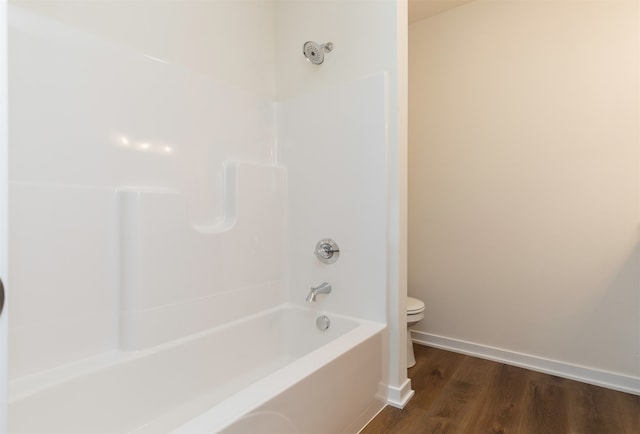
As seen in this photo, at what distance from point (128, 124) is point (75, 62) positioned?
0.28m

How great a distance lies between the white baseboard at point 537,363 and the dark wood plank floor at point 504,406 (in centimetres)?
6

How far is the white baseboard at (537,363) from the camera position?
1877mm

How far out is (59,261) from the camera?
1.25 meters

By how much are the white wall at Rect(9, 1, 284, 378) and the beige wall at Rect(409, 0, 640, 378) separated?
159 cm

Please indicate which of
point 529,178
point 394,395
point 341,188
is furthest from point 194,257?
point 529,178

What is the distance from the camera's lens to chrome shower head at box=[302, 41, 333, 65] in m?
1.95

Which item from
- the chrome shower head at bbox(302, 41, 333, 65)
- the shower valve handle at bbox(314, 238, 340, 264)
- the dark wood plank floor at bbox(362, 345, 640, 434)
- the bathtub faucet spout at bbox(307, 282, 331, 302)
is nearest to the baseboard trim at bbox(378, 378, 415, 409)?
the dark wood plank floor at bbox(362, 345, 640, 434)

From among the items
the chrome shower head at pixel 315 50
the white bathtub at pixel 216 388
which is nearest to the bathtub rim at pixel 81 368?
the white bathtub at pixel 216 388

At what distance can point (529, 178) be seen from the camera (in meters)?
2.16

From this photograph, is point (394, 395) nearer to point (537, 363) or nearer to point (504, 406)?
point (504, 406)

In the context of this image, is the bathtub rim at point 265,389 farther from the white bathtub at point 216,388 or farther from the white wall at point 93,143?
the white wall at point 93,143

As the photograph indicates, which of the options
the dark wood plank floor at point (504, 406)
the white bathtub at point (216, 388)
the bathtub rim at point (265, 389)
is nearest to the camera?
the bathtub rim at point (265, 389)

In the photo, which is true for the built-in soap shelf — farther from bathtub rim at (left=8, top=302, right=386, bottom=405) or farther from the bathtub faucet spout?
the bathtub faucet spout

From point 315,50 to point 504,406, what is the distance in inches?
87.5
